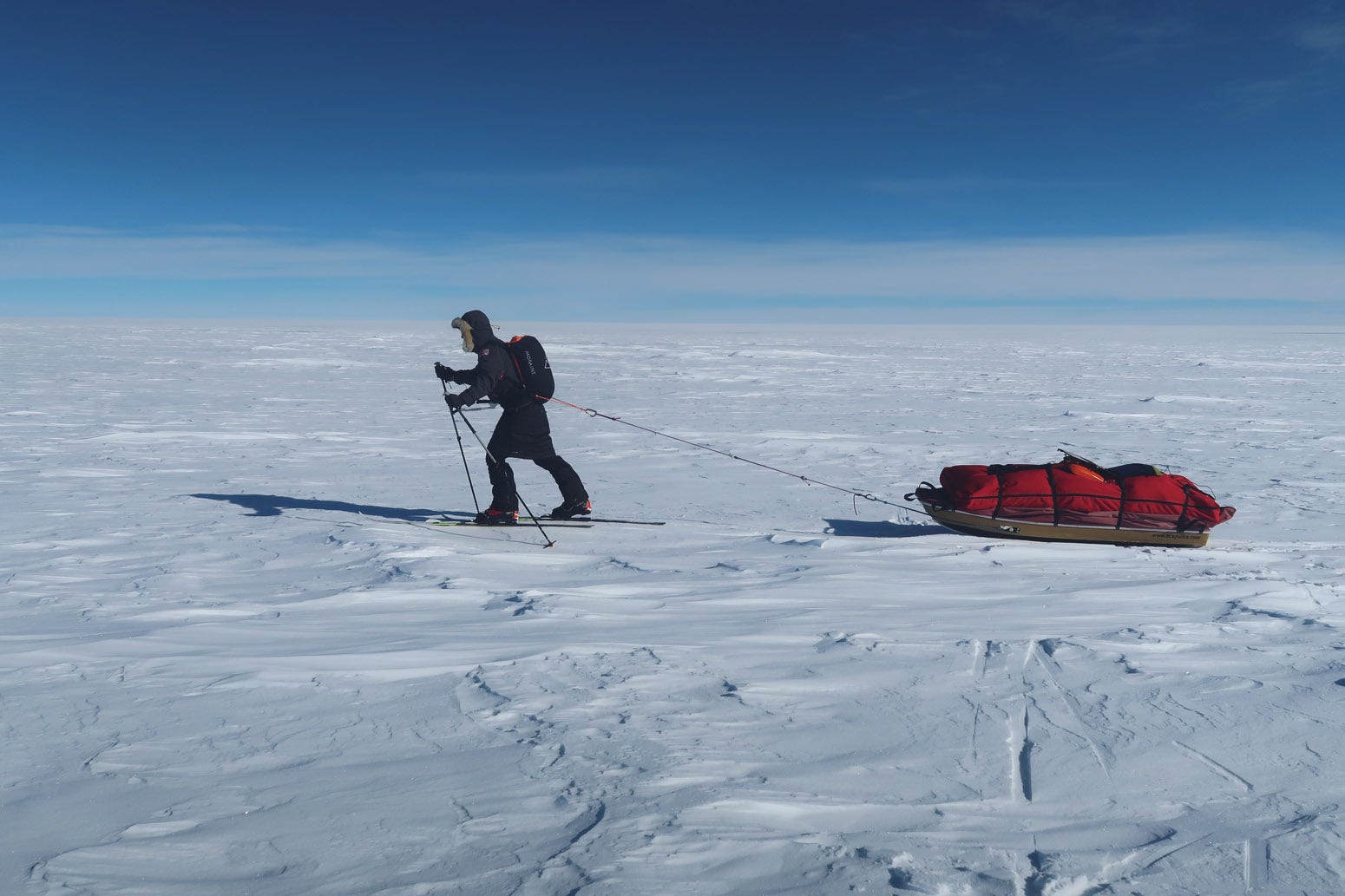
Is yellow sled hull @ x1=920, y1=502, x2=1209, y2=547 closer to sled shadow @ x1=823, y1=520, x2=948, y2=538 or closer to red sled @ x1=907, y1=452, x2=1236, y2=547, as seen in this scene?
red sled @ x1=907, y1=452, x2=1236, y2=547

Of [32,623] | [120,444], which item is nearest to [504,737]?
[32,623]

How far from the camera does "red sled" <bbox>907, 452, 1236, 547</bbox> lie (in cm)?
533

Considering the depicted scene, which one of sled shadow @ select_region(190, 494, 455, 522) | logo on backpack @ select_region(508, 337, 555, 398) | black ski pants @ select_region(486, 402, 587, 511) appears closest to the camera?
logo on backpack @ select_region(508, 337, 555, 398)

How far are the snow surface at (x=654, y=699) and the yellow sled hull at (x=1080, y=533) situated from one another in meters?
0.11

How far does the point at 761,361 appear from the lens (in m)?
27.1

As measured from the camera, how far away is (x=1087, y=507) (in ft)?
17.6

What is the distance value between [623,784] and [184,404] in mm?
13552

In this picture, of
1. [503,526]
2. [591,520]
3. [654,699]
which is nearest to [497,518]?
[503,526]

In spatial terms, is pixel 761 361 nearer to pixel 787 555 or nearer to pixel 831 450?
pixel 831 450

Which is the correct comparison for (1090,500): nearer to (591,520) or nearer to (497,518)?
(591,520)

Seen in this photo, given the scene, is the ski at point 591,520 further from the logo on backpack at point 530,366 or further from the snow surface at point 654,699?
the logo on backpack at point 530,366

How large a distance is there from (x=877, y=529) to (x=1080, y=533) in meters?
1.33

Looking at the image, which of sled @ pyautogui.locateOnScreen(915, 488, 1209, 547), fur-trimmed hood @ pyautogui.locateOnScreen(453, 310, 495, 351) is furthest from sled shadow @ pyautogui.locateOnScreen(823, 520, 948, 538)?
fur-trimmed hood @ pyautogui.locateOnScreen(453, 310, 495, 351)

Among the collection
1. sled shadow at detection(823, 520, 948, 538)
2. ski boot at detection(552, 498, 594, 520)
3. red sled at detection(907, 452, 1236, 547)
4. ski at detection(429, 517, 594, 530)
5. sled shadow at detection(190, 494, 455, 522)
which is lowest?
sled shadow at detection(190, 494, 455, 522)
